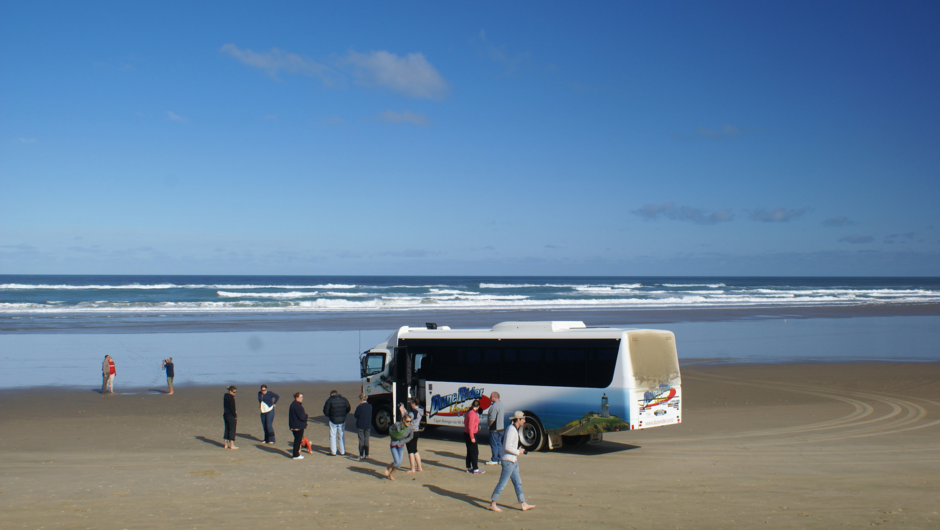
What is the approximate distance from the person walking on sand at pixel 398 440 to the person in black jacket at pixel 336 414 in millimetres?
1967

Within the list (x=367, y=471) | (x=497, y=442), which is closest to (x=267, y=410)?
(x=367, y=471)

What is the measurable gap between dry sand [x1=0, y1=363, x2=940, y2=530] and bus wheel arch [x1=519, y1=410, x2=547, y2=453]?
0.52 meters

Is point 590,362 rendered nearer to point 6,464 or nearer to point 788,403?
point 788,403

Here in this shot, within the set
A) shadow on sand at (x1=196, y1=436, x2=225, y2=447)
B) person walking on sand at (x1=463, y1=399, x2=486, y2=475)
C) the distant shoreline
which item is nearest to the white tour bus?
person walking on sand at (x1=463, y1=399, x2=486, y2=475)

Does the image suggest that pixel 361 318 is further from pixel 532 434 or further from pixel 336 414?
pixel 532 434

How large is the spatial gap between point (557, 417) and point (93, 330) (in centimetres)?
3811

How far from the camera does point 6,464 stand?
13.8 meters

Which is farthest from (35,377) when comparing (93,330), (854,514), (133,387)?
(854,514)

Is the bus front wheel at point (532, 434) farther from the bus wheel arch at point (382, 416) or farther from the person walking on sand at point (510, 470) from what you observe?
the person walking on sand at point (510, 470)

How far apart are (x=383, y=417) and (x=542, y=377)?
15.2 ft

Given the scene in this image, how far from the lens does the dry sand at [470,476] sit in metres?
10.1

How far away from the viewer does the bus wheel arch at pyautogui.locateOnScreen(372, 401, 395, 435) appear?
686 inches

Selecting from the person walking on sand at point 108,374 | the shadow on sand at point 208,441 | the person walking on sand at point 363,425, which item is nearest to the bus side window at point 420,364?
the person walking on sand at point 363,425

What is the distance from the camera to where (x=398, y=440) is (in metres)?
12.8
